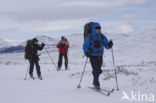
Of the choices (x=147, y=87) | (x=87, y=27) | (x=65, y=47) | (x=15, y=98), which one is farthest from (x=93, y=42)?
(x=65, y=47)

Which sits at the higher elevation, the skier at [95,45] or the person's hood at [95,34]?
the person's hood at [95,34]

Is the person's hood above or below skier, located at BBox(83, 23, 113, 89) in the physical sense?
above

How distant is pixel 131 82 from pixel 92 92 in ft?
5.88

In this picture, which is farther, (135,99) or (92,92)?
(92,92)

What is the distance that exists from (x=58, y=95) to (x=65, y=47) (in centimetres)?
899

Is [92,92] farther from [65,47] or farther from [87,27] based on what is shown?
[65,47]

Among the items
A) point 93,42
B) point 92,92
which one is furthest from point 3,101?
point 93,42

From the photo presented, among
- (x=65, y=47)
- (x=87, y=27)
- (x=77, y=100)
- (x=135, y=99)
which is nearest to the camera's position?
(x=135, y=99)

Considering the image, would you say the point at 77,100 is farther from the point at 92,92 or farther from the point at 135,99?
the point at 135,99

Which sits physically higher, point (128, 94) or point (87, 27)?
point (87, 27)

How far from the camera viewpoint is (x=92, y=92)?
8.75 meters

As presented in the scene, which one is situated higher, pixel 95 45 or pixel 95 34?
pixel 95 34

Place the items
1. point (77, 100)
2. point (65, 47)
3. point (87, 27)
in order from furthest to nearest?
point (65, 47) → point (87, 27) → point (77, 100)

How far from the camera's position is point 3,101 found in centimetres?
815
